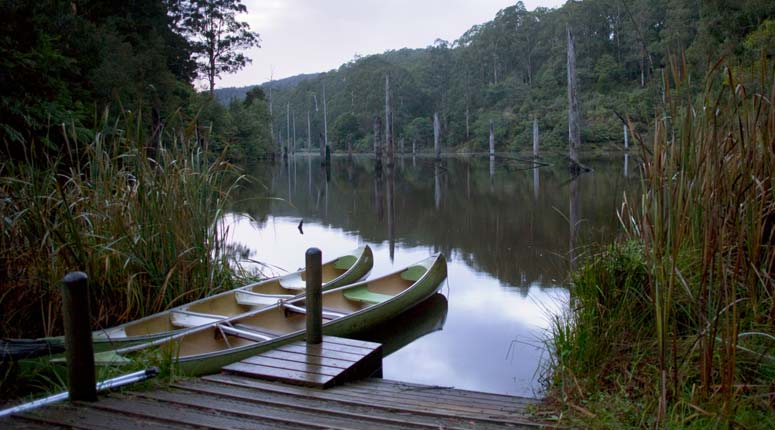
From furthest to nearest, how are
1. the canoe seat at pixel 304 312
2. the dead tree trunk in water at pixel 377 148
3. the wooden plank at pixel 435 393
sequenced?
the dead tree trunk in water at pixel 377 148
the canoe seat at pixel 304 312
the wooden plank at pixel 435 393

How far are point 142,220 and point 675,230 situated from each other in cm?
376

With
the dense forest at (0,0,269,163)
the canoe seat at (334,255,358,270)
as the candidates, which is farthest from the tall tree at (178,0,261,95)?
the canoe seat at (334,255,358,270)

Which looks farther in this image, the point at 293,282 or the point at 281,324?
the point at 293,282

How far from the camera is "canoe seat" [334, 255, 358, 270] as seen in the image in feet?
23.9

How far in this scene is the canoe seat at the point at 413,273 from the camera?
6.69m

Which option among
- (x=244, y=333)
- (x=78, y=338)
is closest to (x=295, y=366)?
(x=244, y=333)

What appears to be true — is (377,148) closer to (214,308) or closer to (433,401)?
(214,308)

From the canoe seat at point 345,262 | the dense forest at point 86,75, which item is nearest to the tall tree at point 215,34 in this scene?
the dense forest at point 86,75

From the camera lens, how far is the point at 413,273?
6758 millimetres

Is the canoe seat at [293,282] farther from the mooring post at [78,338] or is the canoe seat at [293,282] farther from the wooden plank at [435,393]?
the mooring post at [78,338]

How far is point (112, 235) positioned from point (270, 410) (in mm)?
2501

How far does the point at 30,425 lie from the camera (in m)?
2.22

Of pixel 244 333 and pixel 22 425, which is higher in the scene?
pixel 22 425

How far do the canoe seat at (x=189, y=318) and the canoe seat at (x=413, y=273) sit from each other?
2.58 meters
